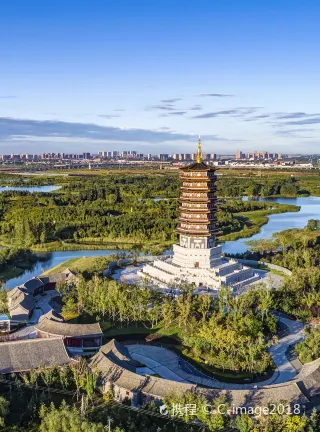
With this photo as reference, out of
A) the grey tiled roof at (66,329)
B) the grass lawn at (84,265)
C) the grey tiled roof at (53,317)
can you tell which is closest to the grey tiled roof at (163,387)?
the grey tiled roof at (66,329)

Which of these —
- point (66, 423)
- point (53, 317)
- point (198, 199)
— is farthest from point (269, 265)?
point (66, 423)

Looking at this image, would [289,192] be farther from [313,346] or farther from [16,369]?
[16,369]

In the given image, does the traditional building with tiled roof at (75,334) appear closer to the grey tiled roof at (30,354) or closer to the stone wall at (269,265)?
the grey tiled roof at (30,354)

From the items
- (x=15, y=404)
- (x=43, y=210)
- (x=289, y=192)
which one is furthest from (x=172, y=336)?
(x=289, y=192)

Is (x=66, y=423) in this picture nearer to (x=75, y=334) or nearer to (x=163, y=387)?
(x=163, y=387)

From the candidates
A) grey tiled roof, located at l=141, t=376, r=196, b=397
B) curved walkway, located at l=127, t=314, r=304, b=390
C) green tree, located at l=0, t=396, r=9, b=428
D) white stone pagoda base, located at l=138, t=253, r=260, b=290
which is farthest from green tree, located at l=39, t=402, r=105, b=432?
white stone pagoda base, located at l=138, t=253, r=260, b=290
